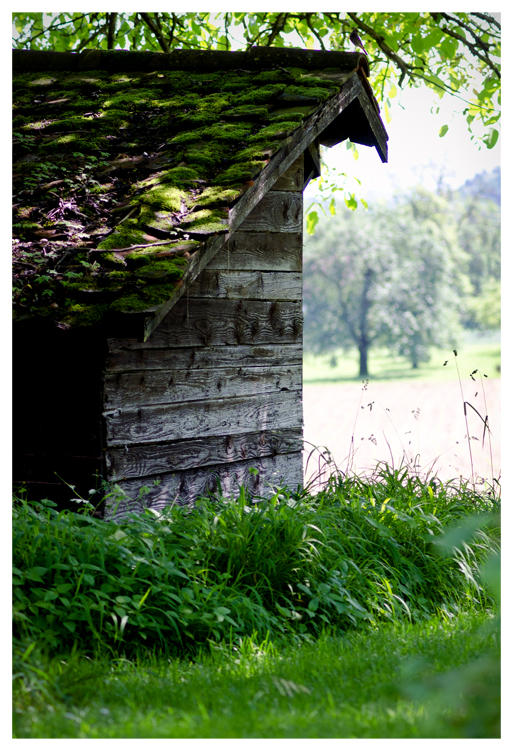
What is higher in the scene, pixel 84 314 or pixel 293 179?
pixel 293 179

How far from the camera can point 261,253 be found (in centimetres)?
527

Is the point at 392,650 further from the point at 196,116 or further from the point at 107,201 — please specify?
the point at 196,116

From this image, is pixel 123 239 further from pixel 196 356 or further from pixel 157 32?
pixel 157 32

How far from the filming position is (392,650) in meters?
3.35

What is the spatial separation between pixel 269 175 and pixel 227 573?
2.70 meters

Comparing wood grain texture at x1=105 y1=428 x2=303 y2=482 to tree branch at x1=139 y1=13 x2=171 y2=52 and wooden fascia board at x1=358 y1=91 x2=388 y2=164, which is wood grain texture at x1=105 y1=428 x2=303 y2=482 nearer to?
wooden fascia board at x1=358 y1=91 x2=388 y2=164

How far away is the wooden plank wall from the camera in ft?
14.1

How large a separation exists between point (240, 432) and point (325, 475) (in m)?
1.09

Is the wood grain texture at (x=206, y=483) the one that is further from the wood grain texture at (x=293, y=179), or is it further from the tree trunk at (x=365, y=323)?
the tree trunk at (x=365, y=323)

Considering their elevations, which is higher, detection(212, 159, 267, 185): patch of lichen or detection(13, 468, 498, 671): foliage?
detection(212, 159, 267, 185): patch of lichen

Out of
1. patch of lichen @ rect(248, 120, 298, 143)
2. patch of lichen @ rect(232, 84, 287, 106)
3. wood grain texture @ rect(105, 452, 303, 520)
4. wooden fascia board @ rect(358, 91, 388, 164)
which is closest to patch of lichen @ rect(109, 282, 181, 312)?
wood grain texture @ rect(105, 452, 303, 520)

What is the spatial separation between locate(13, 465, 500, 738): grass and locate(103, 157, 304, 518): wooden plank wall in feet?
1.34

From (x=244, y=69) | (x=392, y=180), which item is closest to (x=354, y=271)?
(x=392, y=180)

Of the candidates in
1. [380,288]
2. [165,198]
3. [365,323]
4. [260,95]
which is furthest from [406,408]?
[165,198]
